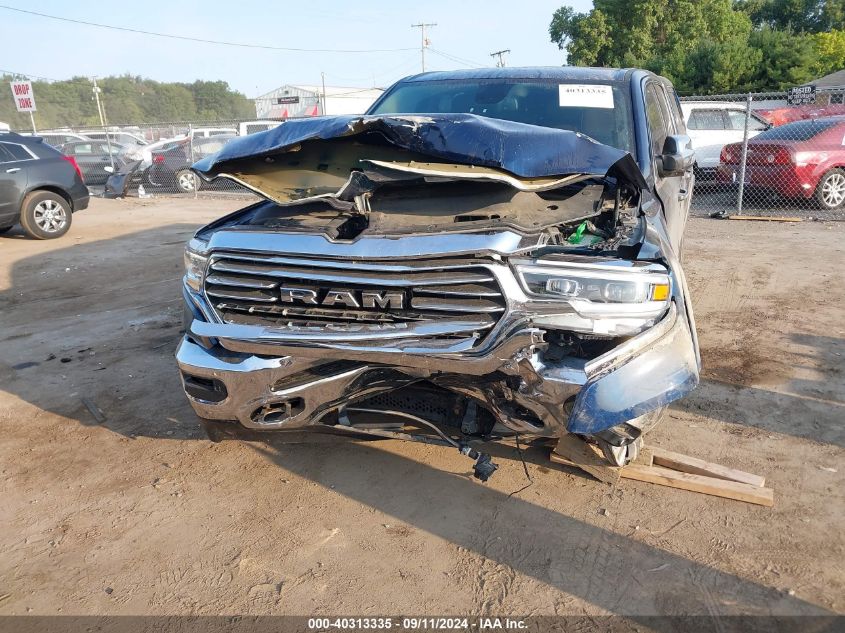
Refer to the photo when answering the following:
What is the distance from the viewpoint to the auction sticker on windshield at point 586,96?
4084 millimetres

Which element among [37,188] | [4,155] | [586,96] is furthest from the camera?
[37,188]

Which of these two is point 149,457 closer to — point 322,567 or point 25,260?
point 322,567

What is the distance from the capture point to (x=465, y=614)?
2.41 metres

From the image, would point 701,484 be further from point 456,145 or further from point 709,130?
point 709,130

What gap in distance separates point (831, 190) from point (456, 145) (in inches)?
409

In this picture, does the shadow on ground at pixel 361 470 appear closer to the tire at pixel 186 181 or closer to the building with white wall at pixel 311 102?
the tire at pixel 186 181

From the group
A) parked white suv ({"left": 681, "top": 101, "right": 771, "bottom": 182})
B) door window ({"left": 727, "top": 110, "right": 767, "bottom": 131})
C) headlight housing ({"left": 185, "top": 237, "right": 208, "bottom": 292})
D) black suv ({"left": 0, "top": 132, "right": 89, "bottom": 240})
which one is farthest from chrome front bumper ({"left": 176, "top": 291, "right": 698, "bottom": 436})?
door window ({"left": 727, "top": 110, "right": 767, "bottom": 131})

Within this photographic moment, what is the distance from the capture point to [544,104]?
4.18 meters

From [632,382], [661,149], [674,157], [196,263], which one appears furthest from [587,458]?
[661,149]

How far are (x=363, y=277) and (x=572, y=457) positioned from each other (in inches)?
53.1

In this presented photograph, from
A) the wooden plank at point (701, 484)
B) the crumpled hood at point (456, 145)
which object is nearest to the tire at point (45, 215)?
the crumpled hood at point (456, 145)

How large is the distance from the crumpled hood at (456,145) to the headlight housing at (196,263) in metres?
0.41

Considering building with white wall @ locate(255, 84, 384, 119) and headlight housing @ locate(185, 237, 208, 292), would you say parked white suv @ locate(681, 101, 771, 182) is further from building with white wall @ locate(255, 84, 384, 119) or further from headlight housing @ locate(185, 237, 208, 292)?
building with white wall @ locate(255, 84, 384, 119)

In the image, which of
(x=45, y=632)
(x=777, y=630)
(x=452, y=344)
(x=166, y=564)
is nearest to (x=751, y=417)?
(x=777, y=630)
